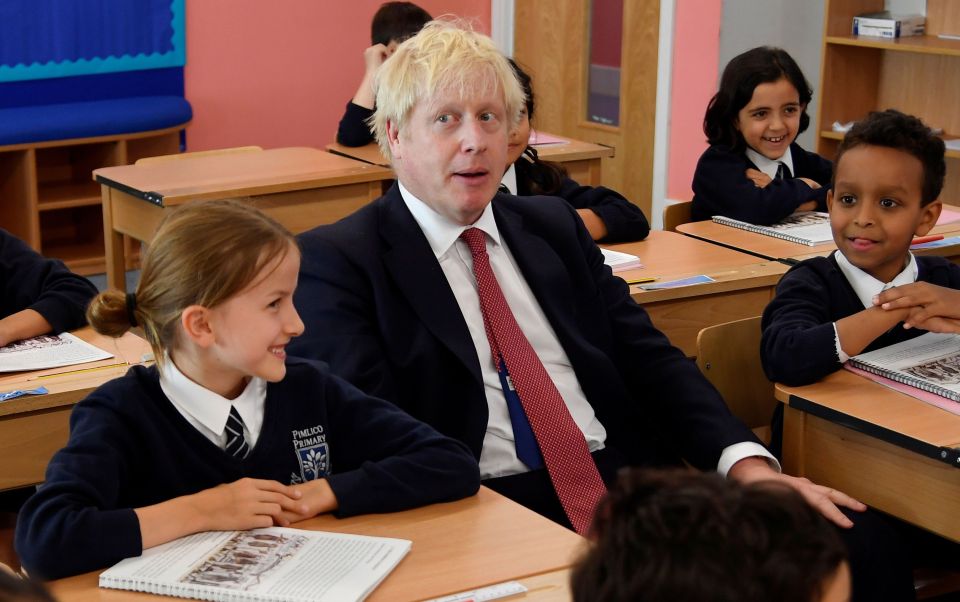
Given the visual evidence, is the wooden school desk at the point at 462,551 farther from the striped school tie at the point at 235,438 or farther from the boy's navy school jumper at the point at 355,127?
the boy's navy school jumper at the point at 355,127

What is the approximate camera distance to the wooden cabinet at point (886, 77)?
523 centimetres


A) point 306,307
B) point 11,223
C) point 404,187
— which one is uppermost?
point 404,187

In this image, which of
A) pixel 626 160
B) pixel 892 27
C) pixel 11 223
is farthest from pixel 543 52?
pixel 11 223

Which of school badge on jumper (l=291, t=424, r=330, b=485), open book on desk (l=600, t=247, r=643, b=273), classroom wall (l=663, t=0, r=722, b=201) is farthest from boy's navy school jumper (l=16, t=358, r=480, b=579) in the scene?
classroom wall (l=663, t=0, r=722, b=201)

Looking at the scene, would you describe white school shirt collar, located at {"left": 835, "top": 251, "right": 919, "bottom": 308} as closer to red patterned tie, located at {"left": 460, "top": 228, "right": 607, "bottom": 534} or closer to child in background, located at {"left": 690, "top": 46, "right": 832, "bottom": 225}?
red patterned tie, located at {"left": 460, "top": 228, "right": 607, "bottom": 534}

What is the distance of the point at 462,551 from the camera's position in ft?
5.04

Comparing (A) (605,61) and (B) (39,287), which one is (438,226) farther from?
(A) (605,61)

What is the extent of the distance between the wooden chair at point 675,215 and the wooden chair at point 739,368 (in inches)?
51.1

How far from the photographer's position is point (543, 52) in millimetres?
A: 6855

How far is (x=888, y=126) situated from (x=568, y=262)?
0.70 metres

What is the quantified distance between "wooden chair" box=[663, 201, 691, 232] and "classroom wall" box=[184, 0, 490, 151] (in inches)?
99.4

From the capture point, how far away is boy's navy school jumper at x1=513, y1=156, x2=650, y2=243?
339 cm

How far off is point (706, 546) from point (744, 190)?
3.00 meters

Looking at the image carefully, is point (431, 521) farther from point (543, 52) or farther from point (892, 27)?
point (543, 52)
